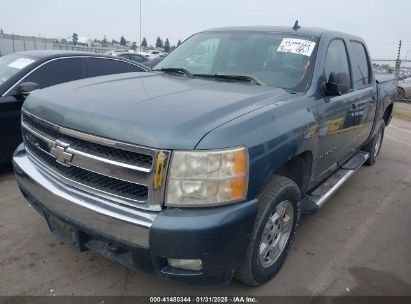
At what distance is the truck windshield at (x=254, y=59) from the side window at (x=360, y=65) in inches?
42.4

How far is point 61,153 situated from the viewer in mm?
2496

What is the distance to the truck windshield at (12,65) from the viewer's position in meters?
4.97

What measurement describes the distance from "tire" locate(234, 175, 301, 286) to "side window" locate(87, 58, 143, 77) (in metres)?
3.96

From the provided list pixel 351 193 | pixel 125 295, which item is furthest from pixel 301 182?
pixel 351 193

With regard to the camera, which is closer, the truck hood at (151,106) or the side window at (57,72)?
the truck hood at (151,106)

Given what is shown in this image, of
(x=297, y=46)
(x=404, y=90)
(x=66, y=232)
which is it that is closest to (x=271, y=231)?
(x=66, y=232)

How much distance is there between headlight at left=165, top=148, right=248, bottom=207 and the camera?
6.93 feet

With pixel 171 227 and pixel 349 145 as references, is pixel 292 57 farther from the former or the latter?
pixel 171 227

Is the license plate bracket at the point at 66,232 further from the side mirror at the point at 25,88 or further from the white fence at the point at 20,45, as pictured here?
the white fence at the point at 20,45

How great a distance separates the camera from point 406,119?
1202 centimetres

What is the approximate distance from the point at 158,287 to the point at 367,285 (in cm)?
159

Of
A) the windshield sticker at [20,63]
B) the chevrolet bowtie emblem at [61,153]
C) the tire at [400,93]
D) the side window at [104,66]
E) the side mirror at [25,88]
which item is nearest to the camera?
the chevrolet bowtie emblem at [61,153]

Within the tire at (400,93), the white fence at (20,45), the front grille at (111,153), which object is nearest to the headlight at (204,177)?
the front grille at (111,153)

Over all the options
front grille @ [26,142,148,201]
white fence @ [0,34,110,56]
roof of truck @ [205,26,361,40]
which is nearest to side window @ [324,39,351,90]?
roof of truck @ [205,26,361,40]
